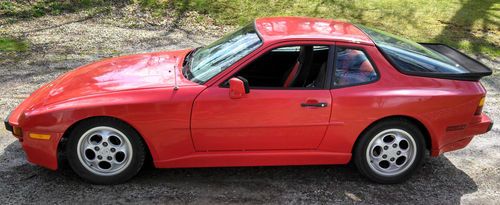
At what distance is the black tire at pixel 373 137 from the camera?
169 inches

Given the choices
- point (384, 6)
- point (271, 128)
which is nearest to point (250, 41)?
point (271, 128)

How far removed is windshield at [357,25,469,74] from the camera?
437cm

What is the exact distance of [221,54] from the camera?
4.55 m

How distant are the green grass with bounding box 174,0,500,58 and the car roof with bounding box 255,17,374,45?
547 cm

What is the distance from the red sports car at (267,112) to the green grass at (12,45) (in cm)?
406

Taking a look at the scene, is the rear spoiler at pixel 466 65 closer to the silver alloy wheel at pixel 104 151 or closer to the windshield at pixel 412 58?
the windshield at pixel 412 58

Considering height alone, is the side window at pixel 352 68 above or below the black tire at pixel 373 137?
above

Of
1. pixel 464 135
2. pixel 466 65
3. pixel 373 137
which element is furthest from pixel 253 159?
pixel 466 65

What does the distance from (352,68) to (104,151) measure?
85.2 inches

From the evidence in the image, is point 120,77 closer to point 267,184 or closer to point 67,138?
point 67,138

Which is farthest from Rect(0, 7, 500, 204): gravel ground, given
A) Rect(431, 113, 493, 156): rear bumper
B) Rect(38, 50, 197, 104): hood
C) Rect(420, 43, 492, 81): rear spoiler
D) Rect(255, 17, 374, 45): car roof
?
Rect(255, 17, 374, 45): car roof

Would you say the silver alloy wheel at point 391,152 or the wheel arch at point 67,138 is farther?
the silver alloy wheel at point 391,152

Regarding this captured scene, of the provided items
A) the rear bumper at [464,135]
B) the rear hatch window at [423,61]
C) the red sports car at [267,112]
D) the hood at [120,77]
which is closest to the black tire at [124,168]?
the red sports car at [267,112]

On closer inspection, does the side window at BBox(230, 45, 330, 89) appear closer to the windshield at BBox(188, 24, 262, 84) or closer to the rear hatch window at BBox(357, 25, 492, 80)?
the windshield at BBox(188, 24, 262, 84)
